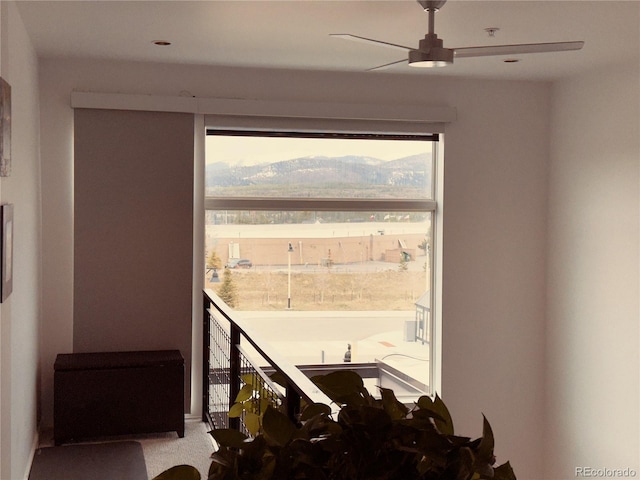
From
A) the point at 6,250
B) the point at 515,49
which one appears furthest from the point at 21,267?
the point at 515,49

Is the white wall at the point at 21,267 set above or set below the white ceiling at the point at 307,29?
below

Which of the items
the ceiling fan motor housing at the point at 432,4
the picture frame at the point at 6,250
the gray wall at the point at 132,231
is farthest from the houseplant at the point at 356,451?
the gray wall at the point at 132,231

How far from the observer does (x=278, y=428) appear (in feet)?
2.74

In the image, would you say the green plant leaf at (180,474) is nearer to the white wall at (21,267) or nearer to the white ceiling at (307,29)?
the white wall at (21,267)

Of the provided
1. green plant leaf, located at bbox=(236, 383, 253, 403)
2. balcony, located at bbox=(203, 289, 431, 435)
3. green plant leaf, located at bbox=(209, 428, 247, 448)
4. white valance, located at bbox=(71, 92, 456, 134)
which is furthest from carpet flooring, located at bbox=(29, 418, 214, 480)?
green plant leaf, located at bbox=(209, 428, 247, 448)

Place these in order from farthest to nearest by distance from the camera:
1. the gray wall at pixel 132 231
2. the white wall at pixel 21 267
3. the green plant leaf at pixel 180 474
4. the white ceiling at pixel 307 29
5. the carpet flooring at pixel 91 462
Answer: the gray wall at pixel 132 231 → the carpet flooring at pixel 91 462 → the white ceiling at pixel 307 29 → the white wall at pixel 21 267 → the green plant leaf at pixel 180 474

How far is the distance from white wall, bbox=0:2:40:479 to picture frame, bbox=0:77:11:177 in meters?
0.08

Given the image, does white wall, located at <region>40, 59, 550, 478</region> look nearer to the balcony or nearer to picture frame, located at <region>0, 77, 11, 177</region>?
the balcony

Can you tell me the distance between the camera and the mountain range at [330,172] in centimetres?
549

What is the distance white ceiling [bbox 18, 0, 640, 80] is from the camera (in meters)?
3.67

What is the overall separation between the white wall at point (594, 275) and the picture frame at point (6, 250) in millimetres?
3816

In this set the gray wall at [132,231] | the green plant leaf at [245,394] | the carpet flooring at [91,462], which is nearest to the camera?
the green plant leaf at [245,394]

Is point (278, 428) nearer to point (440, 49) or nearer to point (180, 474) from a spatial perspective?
point (180, 474)

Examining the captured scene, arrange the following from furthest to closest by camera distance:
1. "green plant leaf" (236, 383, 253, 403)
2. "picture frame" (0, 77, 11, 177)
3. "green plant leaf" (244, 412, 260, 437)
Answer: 1. "picture frame" (0, 77, 11, 177)
2. "green plant leaf" (236, 383, 253, 403)
3. "green plant leaf" (244, 412, 260, 437)
